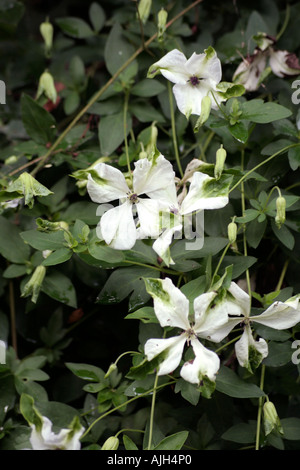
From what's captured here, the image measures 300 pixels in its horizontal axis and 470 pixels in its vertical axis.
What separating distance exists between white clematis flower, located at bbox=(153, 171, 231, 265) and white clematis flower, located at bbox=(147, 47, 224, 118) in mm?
107

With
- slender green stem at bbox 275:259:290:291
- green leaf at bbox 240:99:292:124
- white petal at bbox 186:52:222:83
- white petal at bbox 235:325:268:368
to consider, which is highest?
white petal at bbox 186:52:222:83

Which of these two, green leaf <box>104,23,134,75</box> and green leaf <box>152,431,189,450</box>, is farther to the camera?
green leaf <box>104,23,134,75</box>

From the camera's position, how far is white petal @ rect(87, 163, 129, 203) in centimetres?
58

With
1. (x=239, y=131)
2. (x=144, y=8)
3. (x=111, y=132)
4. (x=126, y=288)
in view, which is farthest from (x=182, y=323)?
(x=144, y=8)

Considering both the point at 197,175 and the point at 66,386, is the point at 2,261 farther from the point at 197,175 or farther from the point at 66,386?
the point at 197,175

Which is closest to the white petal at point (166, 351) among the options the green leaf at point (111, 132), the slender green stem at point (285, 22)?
the green leaf at point (111, 132)

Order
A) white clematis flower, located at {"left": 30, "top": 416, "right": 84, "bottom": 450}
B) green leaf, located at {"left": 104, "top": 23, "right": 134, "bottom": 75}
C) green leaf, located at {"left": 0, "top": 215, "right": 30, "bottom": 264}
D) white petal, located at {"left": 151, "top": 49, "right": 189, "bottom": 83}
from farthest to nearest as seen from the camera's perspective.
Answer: green leaf, located at {"left": 104, "top": 23, "right": 134, "bottom": 75}, green leaf, located at {"left": 0, "top": 215, "right": 30, "bottom": 264}, white petal, located at {"left": 151, "top": 49, "right": 189, "bottom": 83}, white clematis flower, located at {"left": 30, "top": 416, "right": 84, "bottom": 450}

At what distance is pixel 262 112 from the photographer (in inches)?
27.1

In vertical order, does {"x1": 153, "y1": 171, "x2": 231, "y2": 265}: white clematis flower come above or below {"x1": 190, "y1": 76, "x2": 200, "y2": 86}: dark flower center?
below

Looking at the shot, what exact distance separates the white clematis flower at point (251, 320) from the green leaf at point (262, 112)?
22 centimetres

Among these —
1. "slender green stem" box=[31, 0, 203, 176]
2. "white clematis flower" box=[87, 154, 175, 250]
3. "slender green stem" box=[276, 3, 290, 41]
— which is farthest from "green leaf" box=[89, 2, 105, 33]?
"white clematis flower" box=[87, 154, 175, 250]

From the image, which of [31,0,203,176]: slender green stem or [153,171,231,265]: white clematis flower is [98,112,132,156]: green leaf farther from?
[153,171,231,265]: white clematis flower

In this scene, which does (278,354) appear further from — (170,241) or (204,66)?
(204,66)

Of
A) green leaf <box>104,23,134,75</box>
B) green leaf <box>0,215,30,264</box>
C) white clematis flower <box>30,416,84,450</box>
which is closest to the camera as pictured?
white clematis flower <box>30,416,84,450</box>
